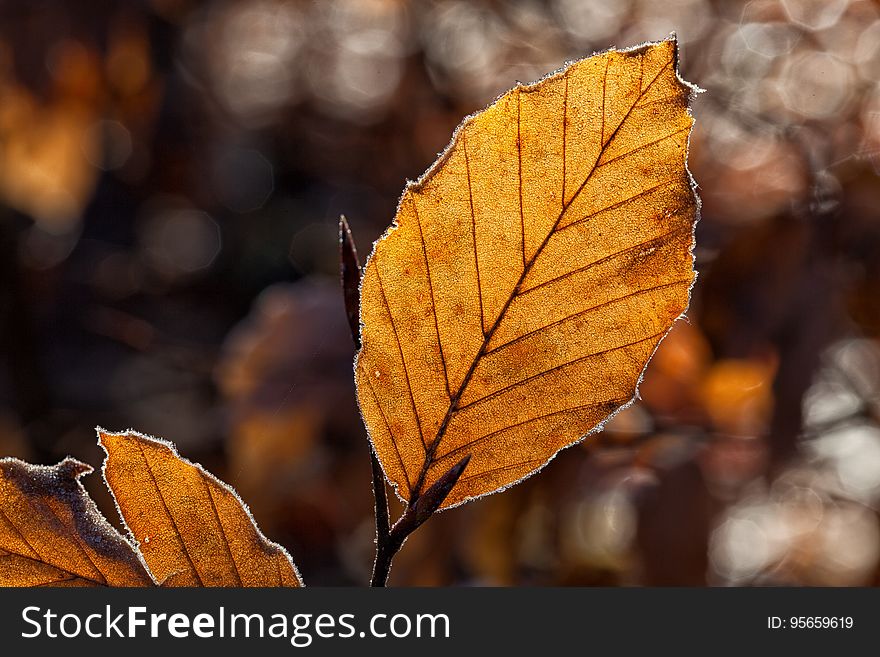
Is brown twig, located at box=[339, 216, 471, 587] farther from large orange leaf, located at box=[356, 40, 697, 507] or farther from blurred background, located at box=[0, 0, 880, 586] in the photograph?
blurred background, located at box=[0, 0, 880, 586]

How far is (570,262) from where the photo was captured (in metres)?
0.25

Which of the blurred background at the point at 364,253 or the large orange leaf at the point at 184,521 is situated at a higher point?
the blurred background at the point at 364,253

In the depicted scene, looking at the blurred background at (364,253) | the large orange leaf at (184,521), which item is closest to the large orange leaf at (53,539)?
the large orange leaf at (184,521)

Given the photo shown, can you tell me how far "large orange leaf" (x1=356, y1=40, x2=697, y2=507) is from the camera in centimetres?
24

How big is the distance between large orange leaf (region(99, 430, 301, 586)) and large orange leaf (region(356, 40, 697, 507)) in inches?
2.0

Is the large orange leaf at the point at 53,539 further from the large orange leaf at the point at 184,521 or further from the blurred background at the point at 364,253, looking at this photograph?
the blurred background at the point at 364,253

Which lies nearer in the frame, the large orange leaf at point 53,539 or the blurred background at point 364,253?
the large orange leaf at point 53,539

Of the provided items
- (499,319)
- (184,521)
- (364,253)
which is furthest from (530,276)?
(364,253)

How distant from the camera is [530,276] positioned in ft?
0.81

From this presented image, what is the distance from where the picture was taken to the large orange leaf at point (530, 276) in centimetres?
24

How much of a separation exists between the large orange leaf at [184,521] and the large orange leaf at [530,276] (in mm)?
51

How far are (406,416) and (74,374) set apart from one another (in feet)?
9.65

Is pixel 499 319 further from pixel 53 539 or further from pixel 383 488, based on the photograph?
pixel 53 539

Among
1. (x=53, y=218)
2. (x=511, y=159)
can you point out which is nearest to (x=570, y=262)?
(x=511, y=159)
